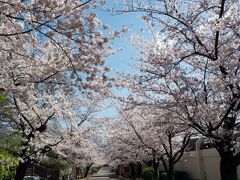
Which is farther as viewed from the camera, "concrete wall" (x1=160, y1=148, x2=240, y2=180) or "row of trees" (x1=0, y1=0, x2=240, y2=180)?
"concrete wall" (x1=160, y1=148, x2=240, y2=180)

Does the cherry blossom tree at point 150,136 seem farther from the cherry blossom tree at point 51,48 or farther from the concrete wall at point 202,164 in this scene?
the cherry blossom tree at point 51,48

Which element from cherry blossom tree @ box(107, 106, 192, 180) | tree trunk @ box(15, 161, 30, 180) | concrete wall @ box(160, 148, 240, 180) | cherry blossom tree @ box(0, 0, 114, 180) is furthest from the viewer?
concrete wall @ box(160, 148, 240, 180)

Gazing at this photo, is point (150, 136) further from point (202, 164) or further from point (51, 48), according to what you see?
point (51, 48)

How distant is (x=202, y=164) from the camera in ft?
93.5

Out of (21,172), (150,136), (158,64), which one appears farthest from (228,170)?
(150,136)

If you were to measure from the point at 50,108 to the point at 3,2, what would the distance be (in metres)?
13.6

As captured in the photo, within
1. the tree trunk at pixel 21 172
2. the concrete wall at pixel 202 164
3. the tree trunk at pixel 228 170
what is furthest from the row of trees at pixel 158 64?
the concrete wall at pixel 202 164

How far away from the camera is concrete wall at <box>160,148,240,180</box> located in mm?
25406

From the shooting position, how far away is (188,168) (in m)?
32.8

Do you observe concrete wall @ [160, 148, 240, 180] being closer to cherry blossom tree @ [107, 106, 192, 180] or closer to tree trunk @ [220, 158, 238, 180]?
cherry blossom tree @ [107, 106, 192, 180]

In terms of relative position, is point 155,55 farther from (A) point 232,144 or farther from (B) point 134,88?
(A) point 232,144

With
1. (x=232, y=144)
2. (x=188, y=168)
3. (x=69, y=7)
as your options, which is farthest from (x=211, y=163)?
(x=69, y=7)

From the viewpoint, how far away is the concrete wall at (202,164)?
2541 cm

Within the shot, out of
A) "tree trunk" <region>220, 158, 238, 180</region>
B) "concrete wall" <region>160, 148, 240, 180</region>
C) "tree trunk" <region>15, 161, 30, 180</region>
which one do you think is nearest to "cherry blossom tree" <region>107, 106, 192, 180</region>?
"concrete wall" <region>160, 148, 240, 180</region>
